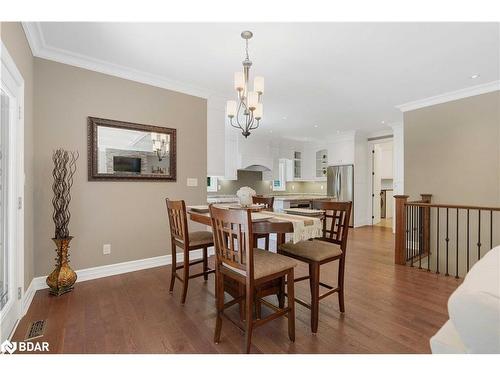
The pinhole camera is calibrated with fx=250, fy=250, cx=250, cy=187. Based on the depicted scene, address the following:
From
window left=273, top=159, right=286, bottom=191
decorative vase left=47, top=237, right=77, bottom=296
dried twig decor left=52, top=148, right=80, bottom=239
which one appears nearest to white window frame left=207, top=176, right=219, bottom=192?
window left=273, top=159, right=286, bottom=191

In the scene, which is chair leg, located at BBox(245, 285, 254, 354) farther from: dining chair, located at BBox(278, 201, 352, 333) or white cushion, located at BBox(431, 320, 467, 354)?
white cushion, located at BBox(431, 320, 467, 354)

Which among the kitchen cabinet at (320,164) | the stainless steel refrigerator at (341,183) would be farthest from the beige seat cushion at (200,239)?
the kitchen cabinet at (320,164)

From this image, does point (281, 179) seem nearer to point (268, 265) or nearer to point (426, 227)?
point (426, 227)

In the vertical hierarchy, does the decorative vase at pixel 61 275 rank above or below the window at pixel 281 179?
below

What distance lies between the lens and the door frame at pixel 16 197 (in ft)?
6.20

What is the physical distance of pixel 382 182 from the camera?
7914 mm

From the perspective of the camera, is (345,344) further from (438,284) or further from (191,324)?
(438,284)

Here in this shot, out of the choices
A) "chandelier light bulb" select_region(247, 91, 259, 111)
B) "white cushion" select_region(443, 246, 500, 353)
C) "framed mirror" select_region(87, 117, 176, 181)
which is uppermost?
"chandelier light bulb" select_region(247, 91, 259, 111)

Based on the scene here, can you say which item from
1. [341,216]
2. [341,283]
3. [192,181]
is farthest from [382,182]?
[341,283]

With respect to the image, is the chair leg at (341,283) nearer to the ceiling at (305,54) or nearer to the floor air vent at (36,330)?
the ceiling at (305,54)

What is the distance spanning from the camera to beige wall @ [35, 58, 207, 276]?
8.48 feet

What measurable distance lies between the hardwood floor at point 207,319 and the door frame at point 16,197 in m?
0.20

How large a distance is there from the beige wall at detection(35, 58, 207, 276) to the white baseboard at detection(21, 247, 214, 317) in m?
0.06

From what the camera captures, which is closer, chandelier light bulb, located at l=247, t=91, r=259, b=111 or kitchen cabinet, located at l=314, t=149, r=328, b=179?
chandelier light bulb, located at l=247, t=91, r=259, b=111
